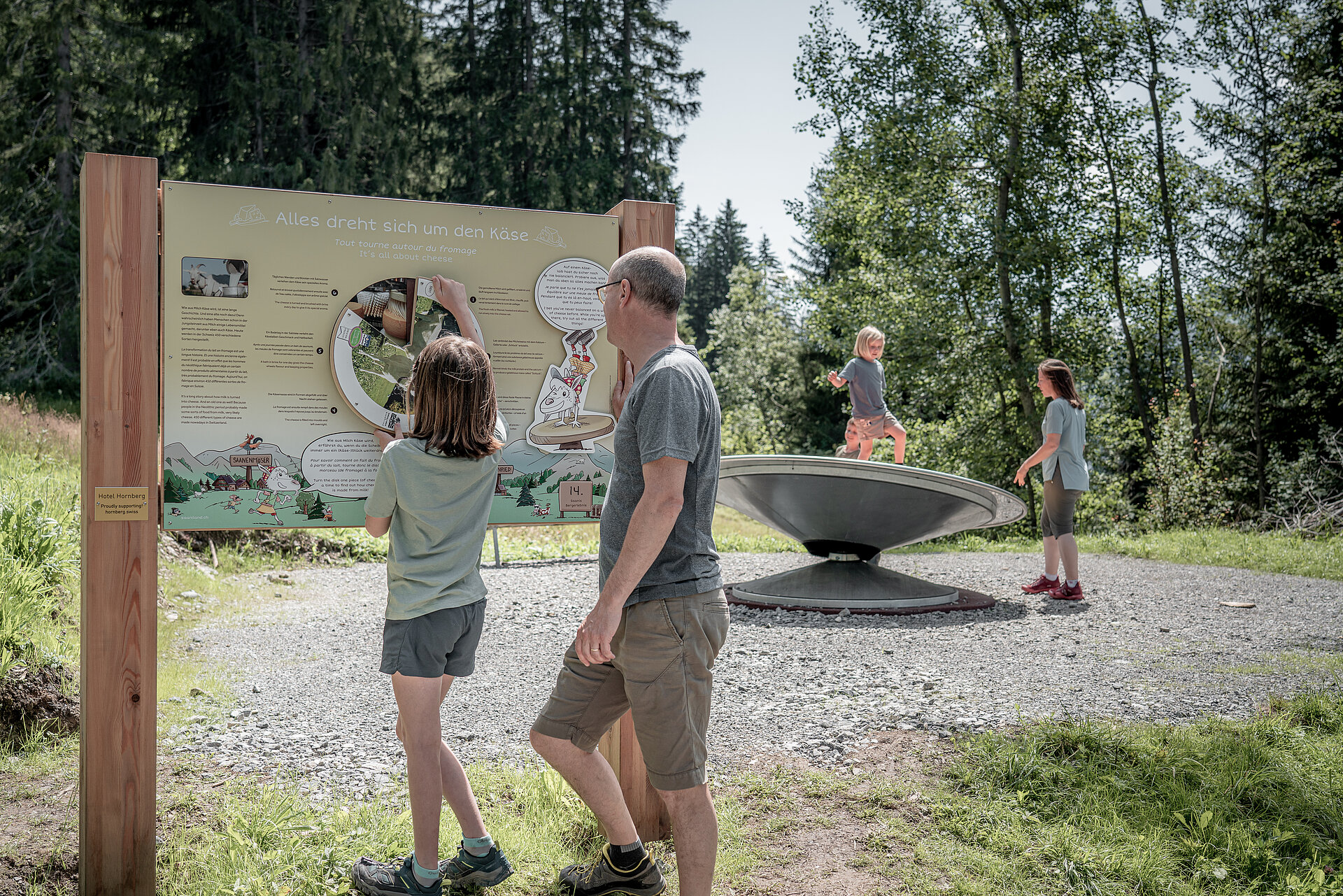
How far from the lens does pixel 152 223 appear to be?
2787 millimetres

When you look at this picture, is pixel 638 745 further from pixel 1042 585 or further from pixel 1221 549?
pixel 1221 549

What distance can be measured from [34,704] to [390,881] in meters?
2.83

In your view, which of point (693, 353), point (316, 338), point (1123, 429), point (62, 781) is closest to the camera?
point (693, 353)

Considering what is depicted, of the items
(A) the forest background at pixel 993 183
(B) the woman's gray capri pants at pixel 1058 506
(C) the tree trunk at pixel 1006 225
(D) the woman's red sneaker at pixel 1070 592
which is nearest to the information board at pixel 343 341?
(B) the woman's gray capri pants at pixel 1058 506

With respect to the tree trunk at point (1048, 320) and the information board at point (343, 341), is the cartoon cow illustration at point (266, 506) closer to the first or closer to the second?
the information board at point (343, 341)

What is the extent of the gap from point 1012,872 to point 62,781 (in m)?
3.93

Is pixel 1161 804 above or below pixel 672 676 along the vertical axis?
below

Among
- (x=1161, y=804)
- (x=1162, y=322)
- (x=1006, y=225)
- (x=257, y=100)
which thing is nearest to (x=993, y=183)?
(x=1006, y=225)

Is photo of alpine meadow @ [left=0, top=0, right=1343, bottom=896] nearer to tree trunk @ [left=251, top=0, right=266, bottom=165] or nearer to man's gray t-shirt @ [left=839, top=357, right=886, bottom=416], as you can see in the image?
man's gray t-shirt @ [left=839, top=357, right=886, bottom=416]

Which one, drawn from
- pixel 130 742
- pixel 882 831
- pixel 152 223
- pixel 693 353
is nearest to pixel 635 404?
pixel 693 353

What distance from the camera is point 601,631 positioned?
2.32 meters

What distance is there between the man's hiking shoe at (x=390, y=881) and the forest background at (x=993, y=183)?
50.4 feet

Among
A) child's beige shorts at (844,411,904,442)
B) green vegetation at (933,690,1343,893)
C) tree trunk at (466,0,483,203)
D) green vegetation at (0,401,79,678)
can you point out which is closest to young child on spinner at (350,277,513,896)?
green vegetation at (933,690,1343,893)

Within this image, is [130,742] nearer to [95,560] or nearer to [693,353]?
[95,560]
